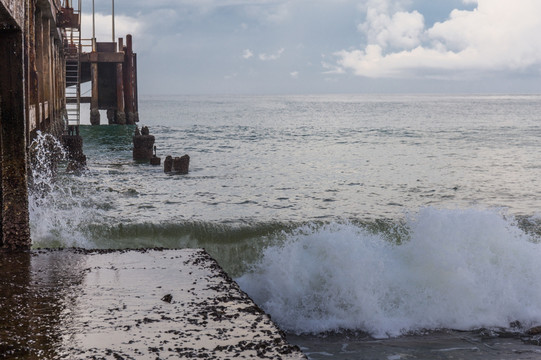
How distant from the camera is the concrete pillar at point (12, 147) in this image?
480cm

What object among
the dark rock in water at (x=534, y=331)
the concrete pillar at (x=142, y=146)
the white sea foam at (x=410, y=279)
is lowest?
the dark rock in water at (x=534, y=331)

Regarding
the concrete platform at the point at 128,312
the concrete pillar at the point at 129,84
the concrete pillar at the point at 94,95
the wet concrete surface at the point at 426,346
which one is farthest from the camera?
the concrete pillar at the point at 94,95

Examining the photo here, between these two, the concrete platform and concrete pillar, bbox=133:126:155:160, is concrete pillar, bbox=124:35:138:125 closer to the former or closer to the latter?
concrete pillar, bbox=133:126:155:160

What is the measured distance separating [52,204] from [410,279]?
7989 mm

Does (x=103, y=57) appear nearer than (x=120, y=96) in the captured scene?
Yes

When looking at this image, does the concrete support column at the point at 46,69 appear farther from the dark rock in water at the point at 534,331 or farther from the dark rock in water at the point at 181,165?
the dark rock in water at the point at 534,331

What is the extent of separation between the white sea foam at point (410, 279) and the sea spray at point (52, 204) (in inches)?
131

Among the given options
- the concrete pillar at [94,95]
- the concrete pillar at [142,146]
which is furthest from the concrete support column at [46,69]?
the concrete pillar at [94,95]

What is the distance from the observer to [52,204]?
12.8m

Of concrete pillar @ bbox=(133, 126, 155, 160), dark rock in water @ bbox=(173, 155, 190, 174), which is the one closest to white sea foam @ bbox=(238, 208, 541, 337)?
dark rock in water @ bbox=(173, 155, 190, 174)

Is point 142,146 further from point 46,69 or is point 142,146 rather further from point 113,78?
point 113,78

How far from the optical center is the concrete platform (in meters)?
2.70

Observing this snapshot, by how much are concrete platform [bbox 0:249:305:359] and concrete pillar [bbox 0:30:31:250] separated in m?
0.40

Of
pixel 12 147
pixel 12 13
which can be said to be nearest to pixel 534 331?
pixel 12 147
